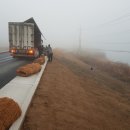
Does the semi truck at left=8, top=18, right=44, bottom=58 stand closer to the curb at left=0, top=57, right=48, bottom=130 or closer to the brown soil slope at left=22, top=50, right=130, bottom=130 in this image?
the curb at left=0, top=57, right=48, bottom=130

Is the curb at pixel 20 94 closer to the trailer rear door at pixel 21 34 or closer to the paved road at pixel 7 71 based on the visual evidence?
the paved road at pixel 7 71

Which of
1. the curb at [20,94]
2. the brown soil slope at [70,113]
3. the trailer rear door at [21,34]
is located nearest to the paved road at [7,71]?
the curb at [20,94]

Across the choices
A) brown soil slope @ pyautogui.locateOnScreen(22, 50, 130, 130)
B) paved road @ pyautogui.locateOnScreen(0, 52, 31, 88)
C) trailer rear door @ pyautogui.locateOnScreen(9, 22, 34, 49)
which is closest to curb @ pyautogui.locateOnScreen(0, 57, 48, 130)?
brown soil slope @ pyautogui.locateOnScreen(22, 50, 130, 130)

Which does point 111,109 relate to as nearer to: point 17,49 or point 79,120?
point 79,120

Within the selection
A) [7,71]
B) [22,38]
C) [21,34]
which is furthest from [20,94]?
[21,34]

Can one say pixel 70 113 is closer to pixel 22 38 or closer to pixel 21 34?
pixel 22 38

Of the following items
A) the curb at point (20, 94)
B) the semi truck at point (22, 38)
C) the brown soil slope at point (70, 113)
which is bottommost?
the brown soil slope at point (70, 113)

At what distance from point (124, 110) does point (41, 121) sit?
15.5ft

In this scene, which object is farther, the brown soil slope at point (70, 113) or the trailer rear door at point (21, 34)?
the trailer rear door at point (21, 34)

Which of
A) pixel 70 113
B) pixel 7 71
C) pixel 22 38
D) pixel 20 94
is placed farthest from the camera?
pixel 22 38

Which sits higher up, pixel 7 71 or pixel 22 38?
pixel 22 38

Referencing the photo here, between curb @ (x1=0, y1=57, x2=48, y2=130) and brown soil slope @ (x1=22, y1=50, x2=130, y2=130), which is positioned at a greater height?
curb @ (x1=0, y1=57, x2=48, y2=130)

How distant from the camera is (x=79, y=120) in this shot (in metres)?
6.84

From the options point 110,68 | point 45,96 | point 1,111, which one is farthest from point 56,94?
point 110,68
